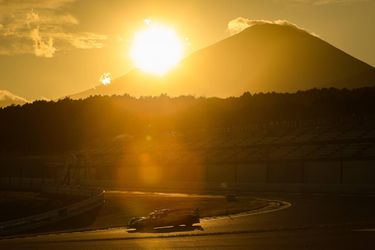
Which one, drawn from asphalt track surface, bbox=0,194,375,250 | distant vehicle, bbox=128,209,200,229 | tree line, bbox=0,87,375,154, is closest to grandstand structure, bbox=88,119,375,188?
asphalt track surface, bbox=0,194,375,250

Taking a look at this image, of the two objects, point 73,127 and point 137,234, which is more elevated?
point 73,127

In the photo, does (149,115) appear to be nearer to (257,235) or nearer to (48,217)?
(48,217)

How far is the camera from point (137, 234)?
3794 centimetres

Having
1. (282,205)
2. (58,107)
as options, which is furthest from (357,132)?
(58,107)

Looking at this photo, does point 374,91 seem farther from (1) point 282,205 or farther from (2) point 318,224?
(2) point 318,224

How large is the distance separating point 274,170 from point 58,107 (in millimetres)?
126148

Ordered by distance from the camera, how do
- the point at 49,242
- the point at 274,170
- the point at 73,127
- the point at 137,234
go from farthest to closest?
the point at 73,127
the point at 274,170
the point at 137,234
the point at 49,242

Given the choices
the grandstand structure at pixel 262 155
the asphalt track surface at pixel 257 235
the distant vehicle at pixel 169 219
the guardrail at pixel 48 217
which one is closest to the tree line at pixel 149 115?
the grandstand structure at pixel 262 155

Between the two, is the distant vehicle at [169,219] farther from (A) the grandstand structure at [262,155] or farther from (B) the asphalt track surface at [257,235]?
(A) the grandstand structure at [262,155]

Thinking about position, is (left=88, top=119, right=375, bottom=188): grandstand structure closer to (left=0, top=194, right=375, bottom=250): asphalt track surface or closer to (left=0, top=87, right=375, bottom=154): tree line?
(left=0, top=194, right=375, bottom=250): asphalt track surface

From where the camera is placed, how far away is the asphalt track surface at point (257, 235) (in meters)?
29.7

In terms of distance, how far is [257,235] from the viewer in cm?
3356

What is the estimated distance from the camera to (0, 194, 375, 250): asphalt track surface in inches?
1170

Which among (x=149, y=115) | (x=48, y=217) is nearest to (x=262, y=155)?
(x=48, y=217)
